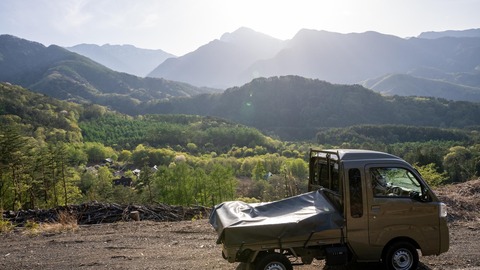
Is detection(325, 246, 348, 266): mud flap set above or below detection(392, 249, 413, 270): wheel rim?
above

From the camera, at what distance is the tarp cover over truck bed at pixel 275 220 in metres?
6.12

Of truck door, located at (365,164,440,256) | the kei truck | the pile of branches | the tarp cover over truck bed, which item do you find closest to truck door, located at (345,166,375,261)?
the kei truck

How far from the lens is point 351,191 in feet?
21.7

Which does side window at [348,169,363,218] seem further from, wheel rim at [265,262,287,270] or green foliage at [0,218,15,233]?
green foliage at [0,218,15,233]

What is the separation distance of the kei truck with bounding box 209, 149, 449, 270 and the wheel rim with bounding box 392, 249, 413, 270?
0.06 feet

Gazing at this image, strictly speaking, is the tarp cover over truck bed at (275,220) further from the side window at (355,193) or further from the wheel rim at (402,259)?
the wheel rim at (402,259)

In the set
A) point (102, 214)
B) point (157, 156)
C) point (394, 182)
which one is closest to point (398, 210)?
point (394, 182)

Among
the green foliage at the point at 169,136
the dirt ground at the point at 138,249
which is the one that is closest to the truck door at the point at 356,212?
the dirt ground at the point at 138,249

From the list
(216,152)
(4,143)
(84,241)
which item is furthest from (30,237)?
(216,152)

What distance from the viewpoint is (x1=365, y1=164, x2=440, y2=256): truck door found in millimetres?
6656

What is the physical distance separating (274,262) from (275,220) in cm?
73

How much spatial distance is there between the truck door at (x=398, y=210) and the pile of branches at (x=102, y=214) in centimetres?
860

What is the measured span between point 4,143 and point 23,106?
111496mm

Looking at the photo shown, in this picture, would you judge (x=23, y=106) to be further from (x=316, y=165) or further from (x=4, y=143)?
(x=316, y=165)
